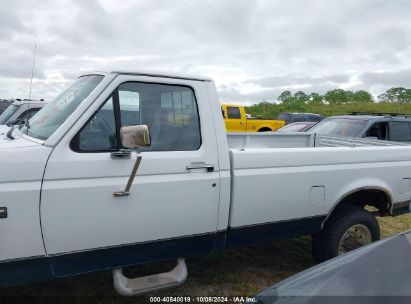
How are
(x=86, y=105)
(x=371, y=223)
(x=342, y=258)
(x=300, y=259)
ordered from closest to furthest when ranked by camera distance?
(x=342, y=258)
(x=86, y=105)
(x=371, y=223)
(x=300, y=259)

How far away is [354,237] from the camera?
4.46 metres

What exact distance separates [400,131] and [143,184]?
8456 mm

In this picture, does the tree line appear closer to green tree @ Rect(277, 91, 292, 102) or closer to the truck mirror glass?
green tree @ Rect(277, 91, 292, 102)

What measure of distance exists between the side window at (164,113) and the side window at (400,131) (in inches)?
296

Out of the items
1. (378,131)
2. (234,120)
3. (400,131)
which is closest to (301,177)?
(378,131)

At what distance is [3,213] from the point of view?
266 centimetres

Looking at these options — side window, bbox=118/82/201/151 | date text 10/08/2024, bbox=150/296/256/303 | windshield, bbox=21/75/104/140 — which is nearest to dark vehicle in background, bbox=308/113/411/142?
date text 10/08/2024, bbox=150/296/256/303

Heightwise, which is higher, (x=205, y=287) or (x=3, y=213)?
(x=3, y=213)

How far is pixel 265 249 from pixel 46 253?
3.13 metres

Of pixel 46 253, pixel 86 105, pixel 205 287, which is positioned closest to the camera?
pixel 46 253

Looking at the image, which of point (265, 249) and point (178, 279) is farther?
point (265, 249)

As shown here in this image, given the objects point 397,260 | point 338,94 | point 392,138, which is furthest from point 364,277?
point 338,94

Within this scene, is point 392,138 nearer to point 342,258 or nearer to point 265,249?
point 265,249

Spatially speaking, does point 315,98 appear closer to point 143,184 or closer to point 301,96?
point 301,96
